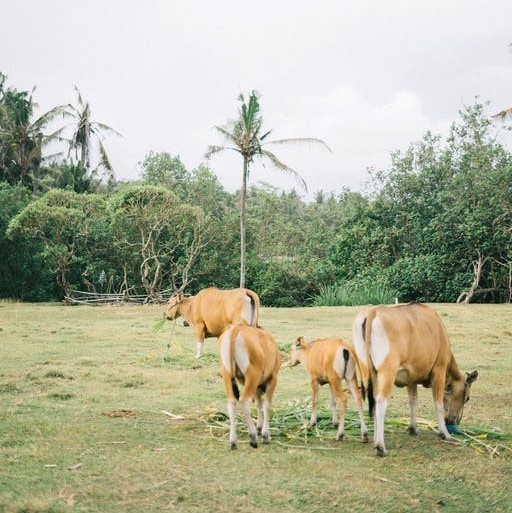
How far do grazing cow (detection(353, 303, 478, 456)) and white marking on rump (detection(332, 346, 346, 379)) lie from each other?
A: 9.9 inches

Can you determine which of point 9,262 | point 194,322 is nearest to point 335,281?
point 9,262

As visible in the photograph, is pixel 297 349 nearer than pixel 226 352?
No

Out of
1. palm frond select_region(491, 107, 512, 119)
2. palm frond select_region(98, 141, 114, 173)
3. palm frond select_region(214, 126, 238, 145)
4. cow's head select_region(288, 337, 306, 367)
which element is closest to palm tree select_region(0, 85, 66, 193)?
palm frond select_region(98, 141, 114, 173)

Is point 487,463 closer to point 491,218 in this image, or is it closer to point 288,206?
point 491,218

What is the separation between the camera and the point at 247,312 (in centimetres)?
1141

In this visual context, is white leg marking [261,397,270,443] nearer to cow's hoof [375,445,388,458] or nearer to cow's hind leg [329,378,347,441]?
cow's hind leg [329,378,347,441]

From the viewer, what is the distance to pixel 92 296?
97.2 feet

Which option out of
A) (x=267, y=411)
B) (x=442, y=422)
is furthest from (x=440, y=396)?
(x=267, y=411)

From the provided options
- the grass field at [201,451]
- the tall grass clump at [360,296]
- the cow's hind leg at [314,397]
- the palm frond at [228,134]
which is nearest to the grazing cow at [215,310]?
the grass field at [201,451]

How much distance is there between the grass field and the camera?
16.7 feet

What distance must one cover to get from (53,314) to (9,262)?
29.7 ft

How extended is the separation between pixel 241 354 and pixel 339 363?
3.34 feet

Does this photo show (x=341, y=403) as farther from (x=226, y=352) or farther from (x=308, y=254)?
(x=308, y=254)

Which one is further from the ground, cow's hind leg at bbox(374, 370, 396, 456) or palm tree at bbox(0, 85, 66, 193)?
palm tree at bbox(0, 85, 66, 193)
